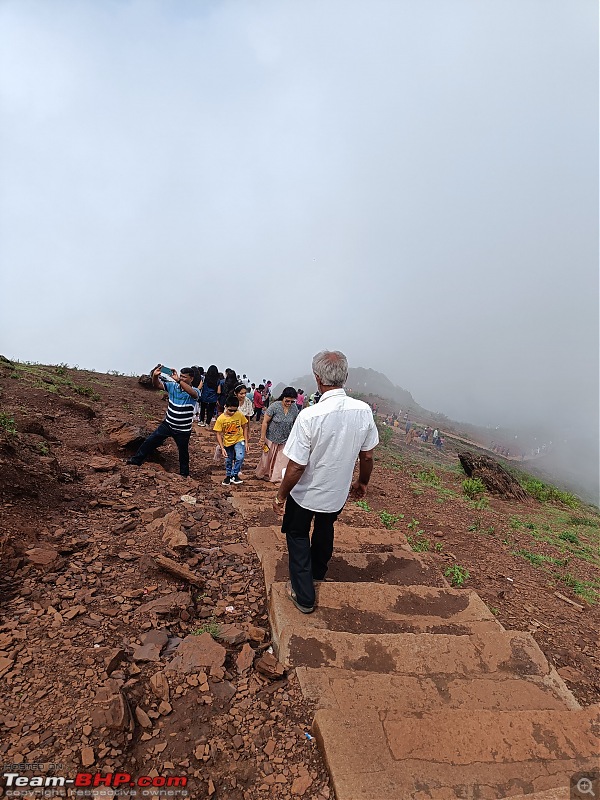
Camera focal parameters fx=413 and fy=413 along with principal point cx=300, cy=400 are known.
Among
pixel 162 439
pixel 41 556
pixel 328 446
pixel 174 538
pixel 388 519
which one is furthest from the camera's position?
pixel 162 439

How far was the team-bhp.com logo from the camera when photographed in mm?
1710

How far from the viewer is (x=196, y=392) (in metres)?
5.95

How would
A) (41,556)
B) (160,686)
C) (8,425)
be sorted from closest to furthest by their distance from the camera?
1. (160,686)
2. (41,556)
3. (8,425)

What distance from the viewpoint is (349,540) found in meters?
4.73

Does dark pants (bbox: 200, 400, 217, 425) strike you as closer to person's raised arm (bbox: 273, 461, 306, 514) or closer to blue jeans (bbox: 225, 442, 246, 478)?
blue jeans (bbox: 225, 442, 246, 478)

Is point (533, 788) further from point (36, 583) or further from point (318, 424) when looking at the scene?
point (36, 583)

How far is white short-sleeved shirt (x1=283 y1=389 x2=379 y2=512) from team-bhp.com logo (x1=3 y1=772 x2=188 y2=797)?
1.66 m

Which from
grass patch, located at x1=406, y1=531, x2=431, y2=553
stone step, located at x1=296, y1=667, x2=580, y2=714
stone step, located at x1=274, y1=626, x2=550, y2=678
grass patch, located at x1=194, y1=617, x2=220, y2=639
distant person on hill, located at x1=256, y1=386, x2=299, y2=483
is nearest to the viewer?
stone step, located at x1=296, y1=667, x2=580, y2=714

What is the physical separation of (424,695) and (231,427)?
4.60 metres

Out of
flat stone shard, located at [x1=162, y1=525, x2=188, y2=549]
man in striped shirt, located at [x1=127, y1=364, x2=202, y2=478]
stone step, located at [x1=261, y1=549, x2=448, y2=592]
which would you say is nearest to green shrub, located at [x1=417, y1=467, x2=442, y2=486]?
stone step, located at [x1=261, y1=549, x2=448, y2=592]

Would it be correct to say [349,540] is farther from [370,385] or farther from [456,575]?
[370,385]

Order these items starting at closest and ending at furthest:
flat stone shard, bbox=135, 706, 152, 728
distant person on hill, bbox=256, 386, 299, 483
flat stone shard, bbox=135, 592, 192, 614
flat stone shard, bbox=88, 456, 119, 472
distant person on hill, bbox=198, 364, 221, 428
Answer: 1. flat stone shard, bbox=135, 706, 152, 728
2. flat stone shard, bbox=135, 592, 192, 614
3. flat stone shard, bbox=88, 456, 119, 472
4. distant person on hill, bbox=256, 386, 299, 483
5. distant person on hill, bbox=198, 364, 221, 428

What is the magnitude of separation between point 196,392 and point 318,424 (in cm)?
347

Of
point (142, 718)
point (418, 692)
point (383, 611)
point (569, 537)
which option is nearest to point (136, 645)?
point (142, 718)
